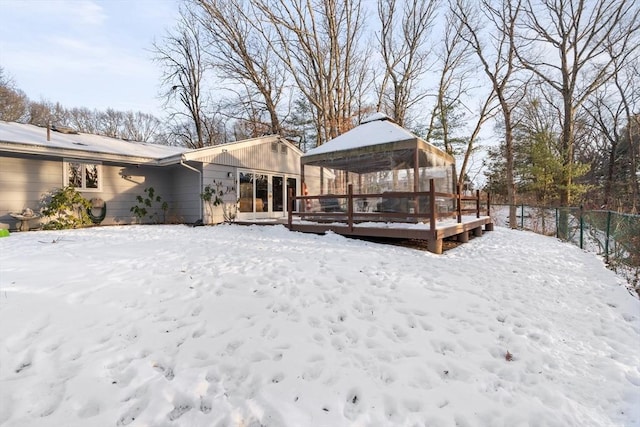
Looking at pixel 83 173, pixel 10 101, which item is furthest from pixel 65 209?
pixel 10 101

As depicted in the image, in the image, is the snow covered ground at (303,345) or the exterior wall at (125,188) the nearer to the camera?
the snow covered ground at (303,345)

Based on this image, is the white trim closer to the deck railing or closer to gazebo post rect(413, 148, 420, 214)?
the deck railing

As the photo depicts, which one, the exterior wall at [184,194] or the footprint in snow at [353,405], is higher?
the exterior wall at [184,194]

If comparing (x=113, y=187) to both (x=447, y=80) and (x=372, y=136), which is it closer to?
(x=372, y=136)

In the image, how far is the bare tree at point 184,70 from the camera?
19016 mm

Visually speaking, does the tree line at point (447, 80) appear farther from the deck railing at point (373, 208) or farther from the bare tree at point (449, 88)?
the deck railing at point (373, 208)

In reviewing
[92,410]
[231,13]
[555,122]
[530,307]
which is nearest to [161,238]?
[92,410]

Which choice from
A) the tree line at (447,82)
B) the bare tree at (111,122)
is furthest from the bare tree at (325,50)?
the bare tree at (111,122)

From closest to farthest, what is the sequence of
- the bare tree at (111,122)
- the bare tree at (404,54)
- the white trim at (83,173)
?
1. the white trim at (83,173)
2. the bare tree at (404,54)
3. the bare tree at (111,122)

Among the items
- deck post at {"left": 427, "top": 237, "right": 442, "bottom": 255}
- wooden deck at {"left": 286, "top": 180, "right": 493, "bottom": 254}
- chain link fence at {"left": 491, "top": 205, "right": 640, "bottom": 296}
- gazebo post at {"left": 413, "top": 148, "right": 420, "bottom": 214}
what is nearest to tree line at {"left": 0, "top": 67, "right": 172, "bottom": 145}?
wooden deck at {"left": 286, "top": 180, "right": 493, "bottom": 254}

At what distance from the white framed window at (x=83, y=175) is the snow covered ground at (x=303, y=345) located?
5.45m

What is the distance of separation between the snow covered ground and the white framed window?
5450 millimetres

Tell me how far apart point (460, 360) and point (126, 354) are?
260 cm

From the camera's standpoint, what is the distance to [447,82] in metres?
19.0
